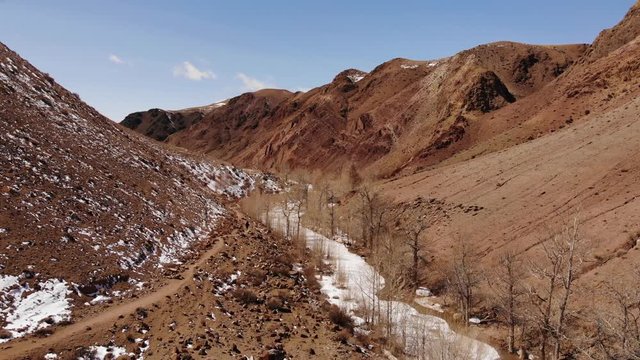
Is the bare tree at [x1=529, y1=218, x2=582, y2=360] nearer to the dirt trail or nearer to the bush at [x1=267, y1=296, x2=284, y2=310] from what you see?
the bush at [x1=267, y1=296, x2=284, y2=310]

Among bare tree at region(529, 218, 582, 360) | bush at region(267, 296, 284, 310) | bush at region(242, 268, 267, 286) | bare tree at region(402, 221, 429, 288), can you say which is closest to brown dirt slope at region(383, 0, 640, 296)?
bare tree at region(402, 221, 429, 288)

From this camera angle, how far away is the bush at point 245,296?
26969mm

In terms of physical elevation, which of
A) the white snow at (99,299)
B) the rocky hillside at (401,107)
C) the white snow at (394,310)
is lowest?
the white snow at (394,310)

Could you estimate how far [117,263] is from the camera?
27250 millimetres

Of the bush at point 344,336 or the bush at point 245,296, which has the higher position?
the bush at point 245,296

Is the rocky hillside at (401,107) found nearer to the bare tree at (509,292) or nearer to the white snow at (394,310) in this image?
the white snow at (394,310)

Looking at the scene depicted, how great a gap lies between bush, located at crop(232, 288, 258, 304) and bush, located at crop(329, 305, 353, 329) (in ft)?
14.8

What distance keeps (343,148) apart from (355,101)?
25211 millimetres

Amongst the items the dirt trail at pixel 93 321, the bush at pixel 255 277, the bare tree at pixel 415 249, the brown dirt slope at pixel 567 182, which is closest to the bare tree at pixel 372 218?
the brown dirt slope at pixel 567 182

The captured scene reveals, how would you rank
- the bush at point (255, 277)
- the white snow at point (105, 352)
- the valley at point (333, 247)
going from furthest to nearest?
the bush at point (255, 277) → the valley at point (333, 247) → the white snow at point (105, 352)

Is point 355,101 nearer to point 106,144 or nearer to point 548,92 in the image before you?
point 548,92

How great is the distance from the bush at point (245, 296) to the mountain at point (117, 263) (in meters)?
0.10

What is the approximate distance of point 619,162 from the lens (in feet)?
135

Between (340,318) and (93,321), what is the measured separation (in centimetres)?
1310
